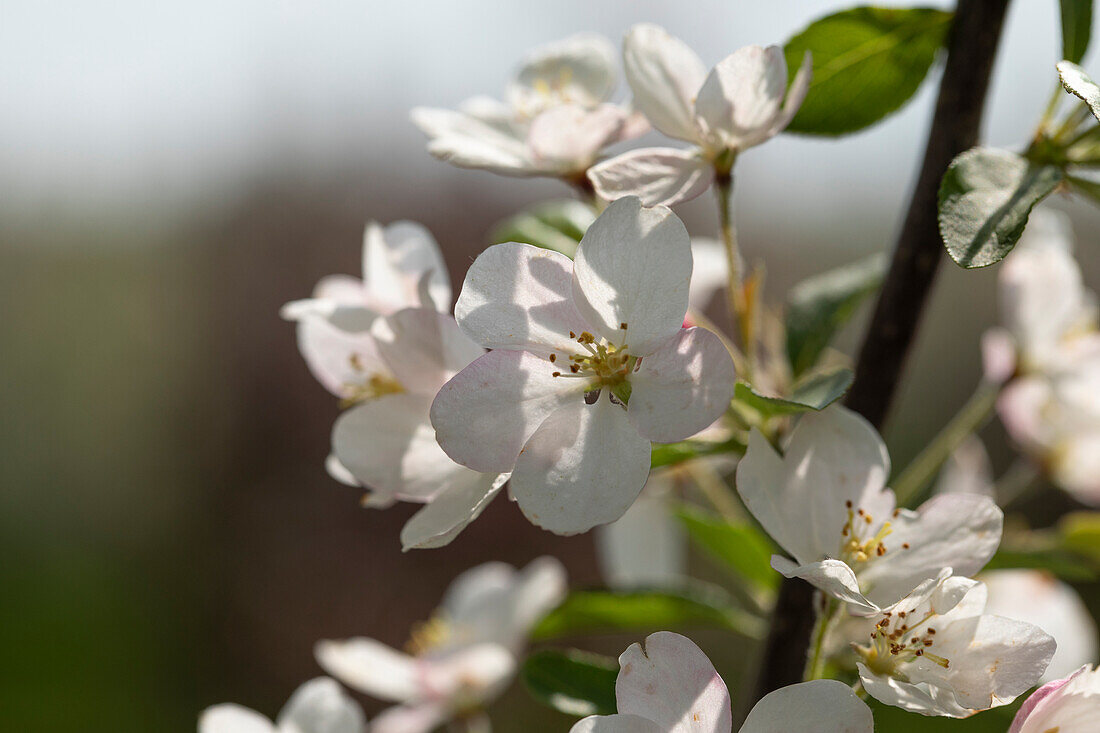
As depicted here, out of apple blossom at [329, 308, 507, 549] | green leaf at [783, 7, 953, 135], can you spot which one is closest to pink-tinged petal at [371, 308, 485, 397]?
apple blossom at [329, 308, 507, 549]

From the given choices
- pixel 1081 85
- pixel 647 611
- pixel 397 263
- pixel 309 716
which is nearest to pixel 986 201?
pixel 1081 85

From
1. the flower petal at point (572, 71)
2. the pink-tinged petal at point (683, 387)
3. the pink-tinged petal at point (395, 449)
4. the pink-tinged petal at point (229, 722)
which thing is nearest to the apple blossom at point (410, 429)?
the pink-tinged petal at point (395, 449)

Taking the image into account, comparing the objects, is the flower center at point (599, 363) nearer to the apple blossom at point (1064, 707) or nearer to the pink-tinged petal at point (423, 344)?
the pink-tinged petal at point (423, 344)

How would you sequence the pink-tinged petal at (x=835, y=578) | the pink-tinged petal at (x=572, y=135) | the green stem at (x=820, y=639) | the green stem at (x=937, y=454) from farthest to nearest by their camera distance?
the green stem at (x=937, y=454) → the pink-tinged petal at (x=572, y=135) → the green stem at (x=820, y=639) → the pink-tinged petal at (x=835, y=578)

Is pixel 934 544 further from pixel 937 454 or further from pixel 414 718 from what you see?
Result: pixel 414 718

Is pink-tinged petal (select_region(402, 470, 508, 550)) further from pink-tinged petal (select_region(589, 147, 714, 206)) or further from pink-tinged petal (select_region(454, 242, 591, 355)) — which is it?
pink-tinged petal (select_region(589, 147, 714, 206))

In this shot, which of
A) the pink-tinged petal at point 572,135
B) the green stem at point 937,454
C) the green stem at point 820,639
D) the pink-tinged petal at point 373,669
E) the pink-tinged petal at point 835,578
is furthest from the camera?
the pink-tinged petal at point 373,669

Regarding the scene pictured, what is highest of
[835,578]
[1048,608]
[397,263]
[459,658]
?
[397,263]
